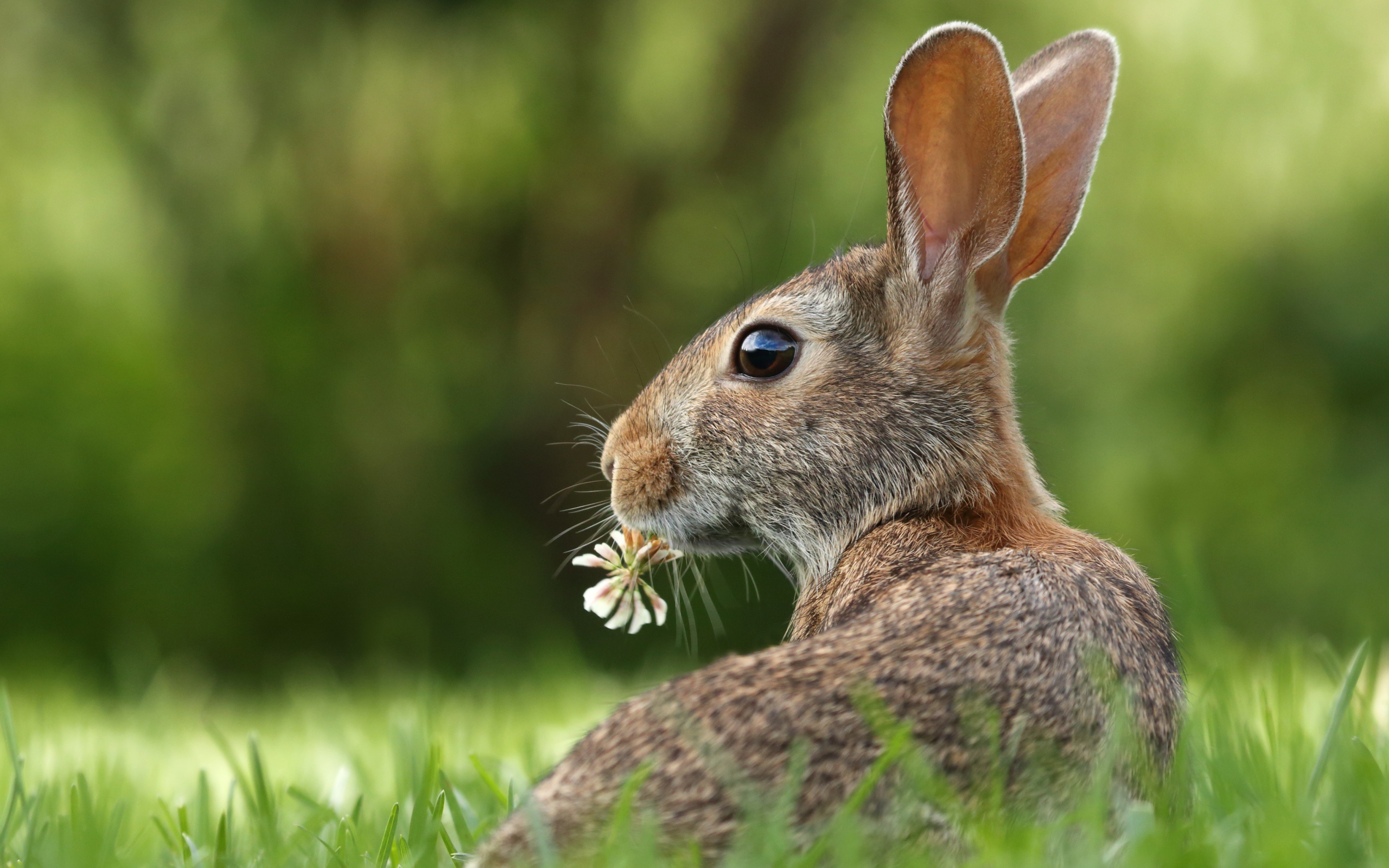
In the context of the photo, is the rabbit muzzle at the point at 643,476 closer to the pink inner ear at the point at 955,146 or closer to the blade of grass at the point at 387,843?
the pink inner ear at the point at 955,146

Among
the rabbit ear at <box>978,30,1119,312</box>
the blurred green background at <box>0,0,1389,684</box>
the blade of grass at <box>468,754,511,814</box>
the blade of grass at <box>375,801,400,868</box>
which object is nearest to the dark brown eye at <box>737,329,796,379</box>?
the rabbit ear at <box>978,30,1119,312</box>

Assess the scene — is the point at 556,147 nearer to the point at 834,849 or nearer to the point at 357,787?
the point at 357,787

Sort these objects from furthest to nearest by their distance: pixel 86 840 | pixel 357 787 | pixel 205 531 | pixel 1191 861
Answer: pixel 205 531, pixel 357 787, pixel 86 840, pixel 1191 861

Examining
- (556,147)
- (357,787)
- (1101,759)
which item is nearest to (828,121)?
(556,147)

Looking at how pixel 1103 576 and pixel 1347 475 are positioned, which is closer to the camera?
pixel 1103 576

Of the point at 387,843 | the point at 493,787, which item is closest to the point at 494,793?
the point at 493,787

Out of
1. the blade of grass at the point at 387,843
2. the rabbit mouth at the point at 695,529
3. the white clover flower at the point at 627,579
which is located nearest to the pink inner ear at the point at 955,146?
the rabbit mouth at the point at 695,529
